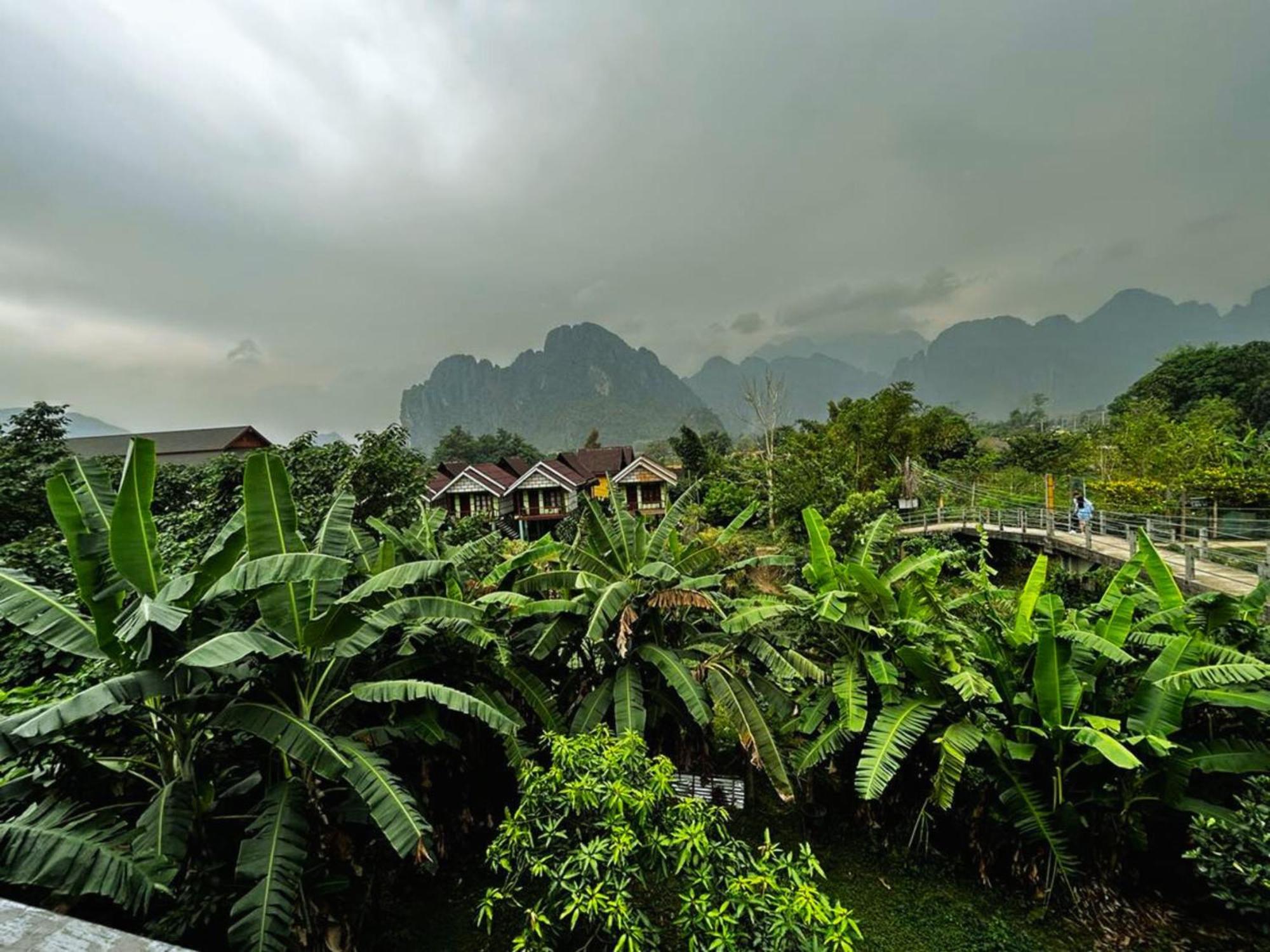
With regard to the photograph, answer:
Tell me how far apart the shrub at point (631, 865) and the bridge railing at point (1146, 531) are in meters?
6.51

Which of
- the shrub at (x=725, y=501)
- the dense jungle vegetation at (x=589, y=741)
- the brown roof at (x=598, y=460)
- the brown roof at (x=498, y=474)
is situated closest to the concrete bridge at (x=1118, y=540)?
the dense jungle vegetation at (x=589, y=741)

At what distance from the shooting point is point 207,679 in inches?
111

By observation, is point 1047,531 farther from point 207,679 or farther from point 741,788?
point 207,679

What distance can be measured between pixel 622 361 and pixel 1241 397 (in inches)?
6321

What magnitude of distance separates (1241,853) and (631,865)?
12.9 feet

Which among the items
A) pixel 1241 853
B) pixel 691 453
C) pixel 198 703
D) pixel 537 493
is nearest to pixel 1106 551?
pixel 1241 853

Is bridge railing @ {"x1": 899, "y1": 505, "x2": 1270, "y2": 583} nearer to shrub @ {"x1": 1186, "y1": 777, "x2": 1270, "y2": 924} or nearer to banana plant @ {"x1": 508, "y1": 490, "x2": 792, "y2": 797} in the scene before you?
shrub @ {"x1": 1186, "y1": 777, "x2": 1270, "y2": 924}

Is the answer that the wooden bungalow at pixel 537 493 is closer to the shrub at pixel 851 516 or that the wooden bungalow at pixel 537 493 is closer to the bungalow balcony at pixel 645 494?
the bungalow balcony at pixel 645 494

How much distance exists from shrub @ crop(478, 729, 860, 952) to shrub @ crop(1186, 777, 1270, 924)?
2.86 metres

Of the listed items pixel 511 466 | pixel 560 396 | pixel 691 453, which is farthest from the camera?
pixel 560 396

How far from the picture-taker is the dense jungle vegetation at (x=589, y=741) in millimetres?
2529

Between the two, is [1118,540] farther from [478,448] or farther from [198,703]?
[478,448]

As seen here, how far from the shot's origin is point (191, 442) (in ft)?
107

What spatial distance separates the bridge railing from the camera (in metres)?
8.63
